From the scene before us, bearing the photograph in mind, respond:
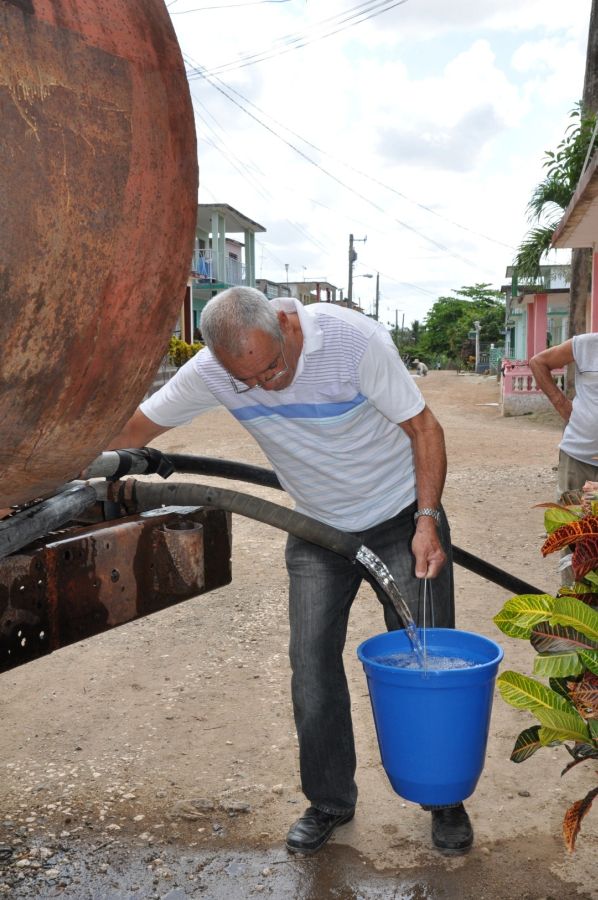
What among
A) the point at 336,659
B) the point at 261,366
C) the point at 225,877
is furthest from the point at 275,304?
the point at 225,877

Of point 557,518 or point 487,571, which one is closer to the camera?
point 557,518

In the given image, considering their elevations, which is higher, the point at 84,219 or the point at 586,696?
the point at 84,219

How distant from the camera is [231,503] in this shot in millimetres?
2209

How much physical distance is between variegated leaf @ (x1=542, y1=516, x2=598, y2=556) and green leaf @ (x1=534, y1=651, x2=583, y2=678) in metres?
0.31

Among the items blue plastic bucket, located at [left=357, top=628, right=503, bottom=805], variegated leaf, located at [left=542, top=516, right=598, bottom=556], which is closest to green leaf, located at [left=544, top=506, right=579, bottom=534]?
variegated leaf, located at [left=542, top=516, right=598, bottom=556]

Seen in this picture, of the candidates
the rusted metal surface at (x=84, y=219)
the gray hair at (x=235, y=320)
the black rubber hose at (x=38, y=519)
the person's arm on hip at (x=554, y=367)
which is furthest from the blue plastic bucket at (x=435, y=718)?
the person's arm on hip at (x=554, y=367)

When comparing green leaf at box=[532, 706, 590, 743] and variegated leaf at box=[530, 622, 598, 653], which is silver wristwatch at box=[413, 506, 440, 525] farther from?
green leaf at box=[532, 706, 590, 743]

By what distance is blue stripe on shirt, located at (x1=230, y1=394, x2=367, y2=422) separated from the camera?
288 cm

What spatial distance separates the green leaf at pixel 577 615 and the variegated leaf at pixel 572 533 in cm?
23

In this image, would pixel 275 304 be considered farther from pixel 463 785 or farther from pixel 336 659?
pixel 463 785

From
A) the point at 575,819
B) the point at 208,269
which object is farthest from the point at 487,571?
the point at 208,269

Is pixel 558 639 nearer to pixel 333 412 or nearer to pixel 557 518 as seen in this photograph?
pixel 557 518

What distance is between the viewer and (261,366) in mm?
2660

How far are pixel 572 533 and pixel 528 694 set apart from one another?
A: 455 millimetres
